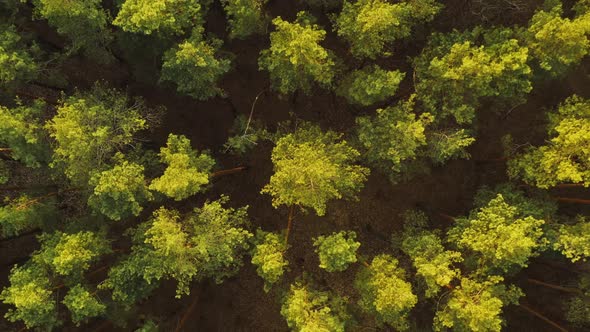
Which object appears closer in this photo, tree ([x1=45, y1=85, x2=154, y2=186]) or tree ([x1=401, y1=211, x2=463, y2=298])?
tree ([x1=45, y1=85, x2=154, y2=186])

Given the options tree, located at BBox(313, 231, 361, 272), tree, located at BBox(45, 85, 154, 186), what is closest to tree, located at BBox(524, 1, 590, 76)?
tree, located at BBox(313, 231, 361, 272)

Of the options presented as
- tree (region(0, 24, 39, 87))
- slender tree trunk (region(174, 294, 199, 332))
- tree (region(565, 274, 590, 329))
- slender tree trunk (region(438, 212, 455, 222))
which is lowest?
slender tree trunk (region(174, 294, 199, 332))

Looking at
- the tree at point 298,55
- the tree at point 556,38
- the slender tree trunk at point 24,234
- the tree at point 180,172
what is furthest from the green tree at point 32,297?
the tree at point 556,38

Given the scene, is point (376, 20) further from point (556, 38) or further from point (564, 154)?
point (564, 154)

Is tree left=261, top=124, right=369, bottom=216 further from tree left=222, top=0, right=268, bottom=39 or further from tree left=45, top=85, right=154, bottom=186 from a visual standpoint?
tree left=45, top=85, right=154, bottom=186

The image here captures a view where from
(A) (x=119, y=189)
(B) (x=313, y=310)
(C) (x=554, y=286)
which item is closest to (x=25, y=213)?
(A) (x=119, y=189)

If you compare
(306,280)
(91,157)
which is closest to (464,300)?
(306,280)

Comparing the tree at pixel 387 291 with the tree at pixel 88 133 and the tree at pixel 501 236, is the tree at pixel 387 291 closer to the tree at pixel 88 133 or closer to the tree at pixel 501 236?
the tree at pixel 501 236
